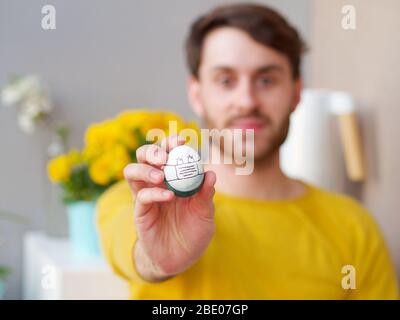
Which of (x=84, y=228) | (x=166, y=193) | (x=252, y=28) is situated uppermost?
(x=252, y=28)

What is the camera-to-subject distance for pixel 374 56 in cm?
93

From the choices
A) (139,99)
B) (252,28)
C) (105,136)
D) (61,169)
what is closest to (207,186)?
(252,28)

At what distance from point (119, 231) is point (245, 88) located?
7.7 inches

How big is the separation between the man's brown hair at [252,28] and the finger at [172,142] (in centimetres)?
29

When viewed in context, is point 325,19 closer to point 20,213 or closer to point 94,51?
point 94,51

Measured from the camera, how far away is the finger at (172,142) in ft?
1.35

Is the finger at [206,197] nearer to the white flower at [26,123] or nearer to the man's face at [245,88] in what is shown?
the man's face at [245,88]

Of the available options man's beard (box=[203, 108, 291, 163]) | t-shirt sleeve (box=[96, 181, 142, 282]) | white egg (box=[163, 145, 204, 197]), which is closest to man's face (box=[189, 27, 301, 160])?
man's beard (box=[203, 108, 291, 163])

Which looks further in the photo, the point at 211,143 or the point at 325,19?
the point at 325,19

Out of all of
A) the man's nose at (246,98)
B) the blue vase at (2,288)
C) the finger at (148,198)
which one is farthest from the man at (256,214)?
the blue vase at (2,288)

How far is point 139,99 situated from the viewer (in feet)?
3.59

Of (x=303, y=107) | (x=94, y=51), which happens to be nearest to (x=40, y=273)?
(x=94, y=51)

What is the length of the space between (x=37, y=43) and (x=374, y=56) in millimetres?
507

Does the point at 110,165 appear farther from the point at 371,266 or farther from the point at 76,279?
the point at 371,266
